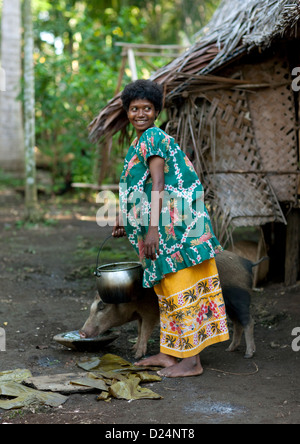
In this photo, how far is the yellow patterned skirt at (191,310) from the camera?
3.57 m

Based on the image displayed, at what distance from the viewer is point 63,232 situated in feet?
30.5

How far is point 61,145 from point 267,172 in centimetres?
863

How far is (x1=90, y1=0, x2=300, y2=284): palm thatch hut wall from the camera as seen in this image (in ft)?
17.9

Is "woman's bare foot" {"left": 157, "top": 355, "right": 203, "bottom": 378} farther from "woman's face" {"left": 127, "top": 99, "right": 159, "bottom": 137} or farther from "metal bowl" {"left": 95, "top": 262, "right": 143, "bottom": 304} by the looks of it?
"woman's face" {"left": 127, "top": 99, "right": 159, "bottom": 137}

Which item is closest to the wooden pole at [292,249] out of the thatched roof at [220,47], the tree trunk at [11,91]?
the thatched roof at [220,47]

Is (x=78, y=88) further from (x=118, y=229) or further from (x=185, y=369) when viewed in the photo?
(x=185, y=369)

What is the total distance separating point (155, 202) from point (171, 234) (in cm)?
24

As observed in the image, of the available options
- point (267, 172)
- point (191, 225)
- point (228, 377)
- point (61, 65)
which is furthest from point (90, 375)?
point (61, 65)

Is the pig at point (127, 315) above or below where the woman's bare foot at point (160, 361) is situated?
above

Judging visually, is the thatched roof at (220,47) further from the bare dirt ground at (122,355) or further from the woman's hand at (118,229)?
the woman's hand at (118,229)

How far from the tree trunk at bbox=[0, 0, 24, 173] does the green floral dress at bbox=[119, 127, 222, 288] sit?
33.9 ft

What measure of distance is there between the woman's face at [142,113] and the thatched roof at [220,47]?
1.77 meters
